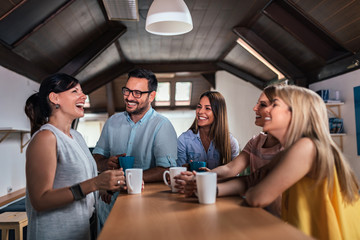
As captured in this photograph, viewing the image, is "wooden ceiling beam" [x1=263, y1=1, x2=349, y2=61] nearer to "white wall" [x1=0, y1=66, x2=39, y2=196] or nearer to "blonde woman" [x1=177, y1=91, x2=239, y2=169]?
"blonde woman" [x1=177, y1=91, x2=239, y2=169]

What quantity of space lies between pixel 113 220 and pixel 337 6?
4159mm

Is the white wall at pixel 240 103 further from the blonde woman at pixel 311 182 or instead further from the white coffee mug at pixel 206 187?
the white coffee mug at pixel 206 187

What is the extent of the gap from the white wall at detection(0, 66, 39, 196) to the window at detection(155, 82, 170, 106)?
21.5ft

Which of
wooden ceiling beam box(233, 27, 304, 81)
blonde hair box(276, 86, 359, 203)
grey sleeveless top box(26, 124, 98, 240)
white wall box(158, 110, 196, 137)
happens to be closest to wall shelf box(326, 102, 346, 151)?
wooden ceiling beam box(233, 27, 304, 81)

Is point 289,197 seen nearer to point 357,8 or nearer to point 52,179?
point 52,179

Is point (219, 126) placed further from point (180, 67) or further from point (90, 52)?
point (180, 67)

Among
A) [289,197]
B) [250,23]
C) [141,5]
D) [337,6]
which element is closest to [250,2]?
[250,23]

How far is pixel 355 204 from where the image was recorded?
46.8 inches

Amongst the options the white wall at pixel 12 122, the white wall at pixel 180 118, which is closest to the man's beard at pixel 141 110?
the white wall at pixel 12 122

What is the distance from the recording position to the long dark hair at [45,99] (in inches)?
63.3

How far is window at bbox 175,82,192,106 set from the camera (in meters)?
11.5

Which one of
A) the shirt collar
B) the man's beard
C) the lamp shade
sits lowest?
the shirt collar

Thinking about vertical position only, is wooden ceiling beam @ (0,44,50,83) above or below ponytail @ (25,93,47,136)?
above

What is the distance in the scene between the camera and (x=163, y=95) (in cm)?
1180
